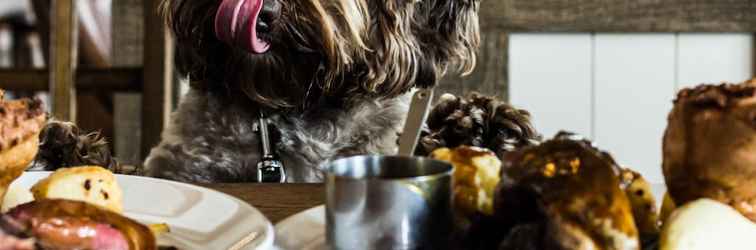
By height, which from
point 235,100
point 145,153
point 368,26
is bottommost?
point 145,153

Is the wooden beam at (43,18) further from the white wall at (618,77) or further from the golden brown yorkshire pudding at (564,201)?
the golden brown yorkshire pudding at (564,201)

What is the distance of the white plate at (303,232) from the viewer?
0.69m

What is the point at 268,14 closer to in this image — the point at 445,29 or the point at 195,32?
the point at 195,32

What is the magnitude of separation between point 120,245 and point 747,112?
14.8 inches

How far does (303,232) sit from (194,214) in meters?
0.11

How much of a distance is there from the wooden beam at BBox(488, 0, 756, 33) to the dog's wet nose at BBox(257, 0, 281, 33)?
133 cm

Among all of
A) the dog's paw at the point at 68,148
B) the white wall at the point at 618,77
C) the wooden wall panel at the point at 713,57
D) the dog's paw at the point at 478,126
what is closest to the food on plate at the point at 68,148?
the dog's paw at the point at 68,148

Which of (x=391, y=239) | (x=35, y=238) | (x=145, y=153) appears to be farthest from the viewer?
(x=145, y=153)

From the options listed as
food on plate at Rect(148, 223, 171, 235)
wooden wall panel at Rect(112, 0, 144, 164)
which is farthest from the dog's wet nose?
wooden wall panel at Rect(112, 0, 144, 164)

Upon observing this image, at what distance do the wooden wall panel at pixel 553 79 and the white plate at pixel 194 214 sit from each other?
201 cm

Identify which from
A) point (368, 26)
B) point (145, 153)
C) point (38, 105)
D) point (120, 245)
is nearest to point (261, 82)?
point (368, 26)

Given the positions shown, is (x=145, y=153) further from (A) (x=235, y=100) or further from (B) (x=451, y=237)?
(B) (x=451, y=237)

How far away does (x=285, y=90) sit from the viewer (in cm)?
154

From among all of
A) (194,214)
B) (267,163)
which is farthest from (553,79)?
(194,214)
